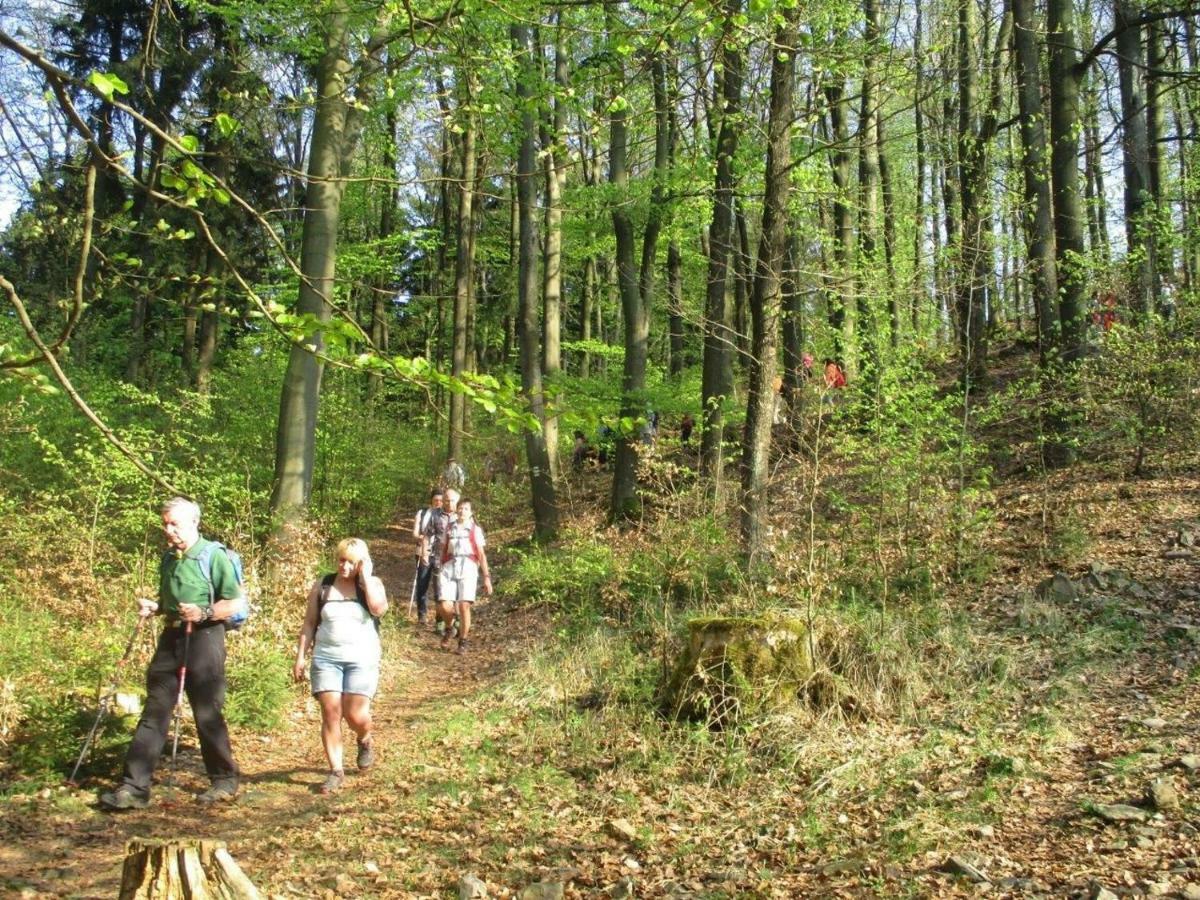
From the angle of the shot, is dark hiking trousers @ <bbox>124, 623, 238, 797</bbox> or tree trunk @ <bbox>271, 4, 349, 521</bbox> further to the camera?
tree trunk @ <bbox>271, 4, 349, 521</bbox>

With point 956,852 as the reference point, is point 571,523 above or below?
above

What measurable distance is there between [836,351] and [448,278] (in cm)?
1883

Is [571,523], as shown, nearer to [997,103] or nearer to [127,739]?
[127,739]

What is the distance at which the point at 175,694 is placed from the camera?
5.64 meters

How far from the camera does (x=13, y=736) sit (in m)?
5.92

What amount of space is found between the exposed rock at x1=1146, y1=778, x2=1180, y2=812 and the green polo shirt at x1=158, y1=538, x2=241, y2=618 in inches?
208

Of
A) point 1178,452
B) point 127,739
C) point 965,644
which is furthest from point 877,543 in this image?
point 127,739

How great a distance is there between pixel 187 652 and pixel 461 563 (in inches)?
198

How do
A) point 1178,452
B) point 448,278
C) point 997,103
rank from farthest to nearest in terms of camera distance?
point 448,278 → point 997,103 → point 1178,452

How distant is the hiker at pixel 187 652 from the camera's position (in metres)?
5.48

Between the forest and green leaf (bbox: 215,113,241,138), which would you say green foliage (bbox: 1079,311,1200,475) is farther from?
green leaf (bbox: 215,113,241,138)

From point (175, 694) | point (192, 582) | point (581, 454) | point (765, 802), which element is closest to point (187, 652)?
point (175, 694)

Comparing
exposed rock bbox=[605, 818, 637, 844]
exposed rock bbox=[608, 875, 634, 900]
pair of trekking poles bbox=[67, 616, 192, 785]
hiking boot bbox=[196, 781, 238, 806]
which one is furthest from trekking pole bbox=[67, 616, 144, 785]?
exposed rock bbox=[608, 875, 634, 900]

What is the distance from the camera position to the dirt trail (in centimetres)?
473
